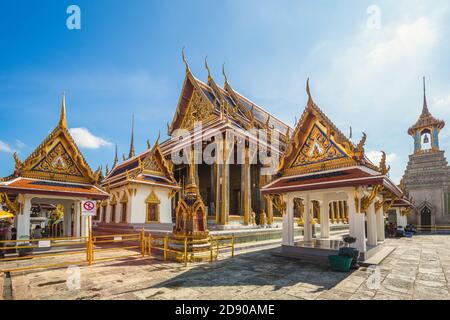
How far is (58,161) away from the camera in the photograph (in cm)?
1268

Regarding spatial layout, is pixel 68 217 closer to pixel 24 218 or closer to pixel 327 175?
pixel 24 218

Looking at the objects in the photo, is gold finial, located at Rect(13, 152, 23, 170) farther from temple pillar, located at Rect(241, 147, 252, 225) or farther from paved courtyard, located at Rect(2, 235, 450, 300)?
temple pillar, located at Rect(241, 147, 252, 225)

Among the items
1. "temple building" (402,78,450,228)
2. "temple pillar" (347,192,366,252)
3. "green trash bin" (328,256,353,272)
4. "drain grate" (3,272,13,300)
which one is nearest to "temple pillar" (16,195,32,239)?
"drain grate" (3,272,13,300)

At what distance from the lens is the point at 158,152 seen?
1822 cm

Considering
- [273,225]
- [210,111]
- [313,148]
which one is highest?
[210,111]

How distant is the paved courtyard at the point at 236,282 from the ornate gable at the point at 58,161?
18.8 ft

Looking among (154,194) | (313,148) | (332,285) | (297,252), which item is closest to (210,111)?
(154,194)

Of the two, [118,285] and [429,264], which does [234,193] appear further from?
[118,285]

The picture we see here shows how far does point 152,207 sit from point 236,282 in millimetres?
11428

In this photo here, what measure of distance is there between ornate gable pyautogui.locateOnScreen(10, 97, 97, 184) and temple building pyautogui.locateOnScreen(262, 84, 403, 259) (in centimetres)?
949

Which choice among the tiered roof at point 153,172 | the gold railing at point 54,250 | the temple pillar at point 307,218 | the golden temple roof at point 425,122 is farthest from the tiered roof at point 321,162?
the golden temple roof at point 425,122

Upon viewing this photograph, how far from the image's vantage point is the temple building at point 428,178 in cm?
3055

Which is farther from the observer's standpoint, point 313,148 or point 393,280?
point 313,148

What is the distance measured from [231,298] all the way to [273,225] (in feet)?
50.7
